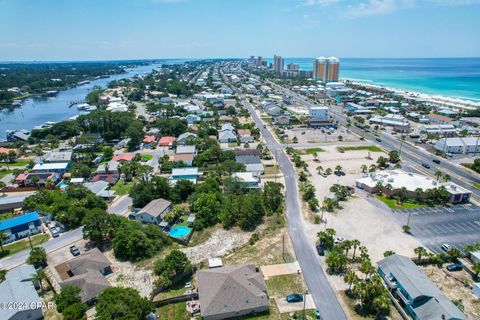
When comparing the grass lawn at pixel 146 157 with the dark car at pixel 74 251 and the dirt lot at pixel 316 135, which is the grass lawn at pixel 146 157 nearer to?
the dark car at pixel 74 251

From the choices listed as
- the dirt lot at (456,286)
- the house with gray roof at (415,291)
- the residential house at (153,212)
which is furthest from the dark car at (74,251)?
the dirt lot at (456,286)

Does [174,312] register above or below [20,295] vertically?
below

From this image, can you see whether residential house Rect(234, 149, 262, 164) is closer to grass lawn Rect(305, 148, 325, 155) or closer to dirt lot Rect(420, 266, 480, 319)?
grass lawn Rect(305, 148, 325, 155)

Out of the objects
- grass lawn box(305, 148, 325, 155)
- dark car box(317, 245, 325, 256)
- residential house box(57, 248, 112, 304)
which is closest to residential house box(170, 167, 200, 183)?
residential house box(57, 248, 112, 304)

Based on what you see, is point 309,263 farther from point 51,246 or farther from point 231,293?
point 51,246

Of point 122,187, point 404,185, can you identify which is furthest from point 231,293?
point 404,185

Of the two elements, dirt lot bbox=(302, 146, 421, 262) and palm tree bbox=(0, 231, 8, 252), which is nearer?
palm tree bbox=(0, 231, 8, 252)
